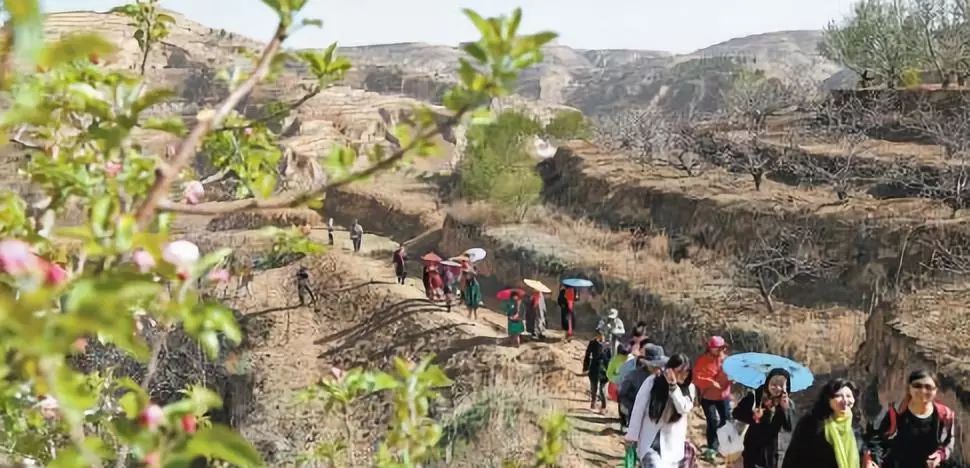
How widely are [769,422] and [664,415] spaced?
1.88ft

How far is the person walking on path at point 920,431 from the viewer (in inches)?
147

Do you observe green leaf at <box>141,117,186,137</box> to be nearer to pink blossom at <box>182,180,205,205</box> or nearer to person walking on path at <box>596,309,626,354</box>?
pink blossom at <box>182,180,205,205</box>

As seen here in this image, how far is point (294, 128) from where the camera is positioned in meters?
34.7

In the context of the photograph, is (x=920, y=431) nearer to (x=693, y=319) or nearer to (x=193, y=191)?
(x=193, y=191)

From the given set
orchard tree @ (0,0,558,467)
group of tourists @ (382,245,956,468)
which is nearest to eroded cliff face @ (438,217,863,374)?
group of tourists @ (382,245,956,468)

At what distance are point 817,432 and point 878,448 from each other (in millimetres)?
701

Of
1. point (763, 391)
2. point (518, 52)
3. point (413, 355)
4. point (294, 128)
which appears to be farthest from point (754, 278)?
point (294, 128)

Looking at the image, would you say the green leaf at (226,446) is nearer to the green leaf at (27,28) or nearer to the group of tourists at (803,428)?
the green leaf at (27,28)

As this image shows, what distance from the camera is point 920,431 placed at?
3.79m

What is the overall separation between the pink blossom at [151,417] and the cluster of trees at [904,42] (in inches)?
836

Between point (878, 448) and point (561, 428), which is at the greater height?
point (561, 428)

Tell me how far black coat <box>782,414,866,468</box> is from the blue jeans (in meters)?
2.14

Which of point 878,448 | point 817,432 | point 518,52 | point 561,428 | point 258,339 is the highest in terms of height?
point 518,52

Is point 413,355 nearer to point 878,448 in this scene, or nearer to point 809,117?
point 878,448
